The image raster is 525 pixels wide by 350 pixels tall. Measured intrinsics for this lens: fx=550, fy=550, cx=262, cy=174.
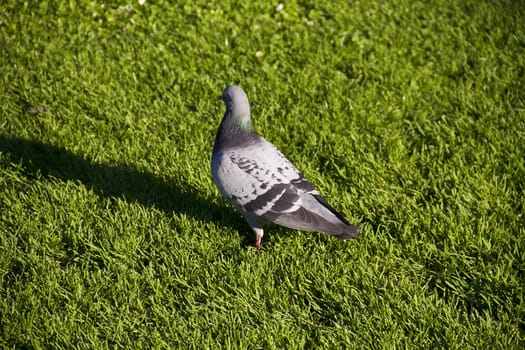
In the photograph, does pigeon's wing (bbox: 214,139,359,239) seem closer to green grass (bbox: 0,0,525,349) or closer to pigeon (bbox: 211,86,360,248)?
pigeon (bbox: 211,86,360,248)

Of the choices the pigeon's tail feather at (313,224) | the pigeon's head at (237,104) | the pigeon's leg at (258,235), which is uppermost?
the pigeon's head at (237,104)

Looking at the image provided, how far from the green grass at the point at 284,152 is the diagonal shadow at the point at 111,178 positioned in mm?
16

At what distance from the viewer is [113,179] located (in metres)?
4.14

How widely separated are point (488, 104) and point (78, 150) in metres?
3.58

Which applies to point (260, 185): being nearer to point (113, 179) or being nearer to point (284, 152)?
point (284, 152)

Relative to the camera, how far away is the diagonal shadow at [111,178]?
156 inches

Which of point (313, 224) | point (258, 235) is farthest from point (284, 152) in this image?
point (313, 224)

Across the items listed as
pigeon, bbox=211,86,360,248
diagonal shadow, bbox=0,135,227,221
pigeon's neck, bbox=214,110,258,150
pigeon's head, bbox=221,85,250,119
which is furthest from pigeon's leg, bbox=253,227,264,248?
pigeon's head, bbox=221,85,250,119

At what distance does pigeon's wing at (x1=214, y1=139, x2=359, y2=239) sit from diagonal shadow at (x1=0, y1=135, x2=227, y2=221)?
514 millimetres

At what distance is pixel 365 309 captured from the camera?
317 cm

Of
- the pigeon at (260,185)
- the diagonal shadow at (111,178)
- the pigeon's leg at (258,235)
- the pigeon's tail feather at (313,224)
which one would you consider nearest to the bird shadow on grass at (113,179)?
the diagonal shadow at (111,178)

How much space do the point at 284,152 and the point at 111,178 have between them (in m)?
1.38

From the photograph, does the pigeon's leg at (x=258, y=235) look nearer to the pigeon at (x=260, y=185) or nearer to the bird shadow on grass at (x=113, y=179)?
the pigeon at (x=260, y=185)

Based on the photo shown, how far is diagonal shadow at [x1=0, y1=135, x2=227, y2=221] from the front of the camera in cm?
396
